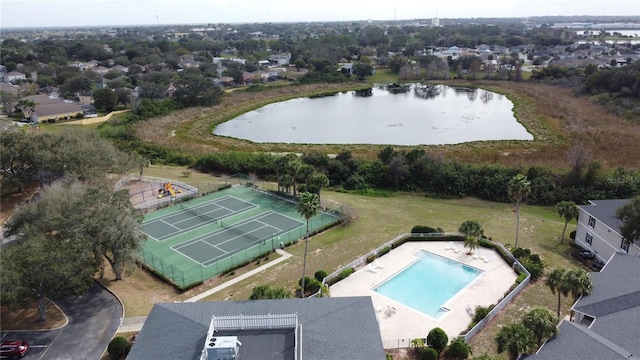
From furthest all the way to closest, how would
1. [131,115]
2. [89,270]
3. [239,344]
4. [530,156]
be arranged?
[131,115]
[530,156]
[89,270]
[239,344]

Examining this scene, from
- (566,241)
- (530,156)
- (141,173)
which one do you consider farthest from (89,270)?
(530,156)

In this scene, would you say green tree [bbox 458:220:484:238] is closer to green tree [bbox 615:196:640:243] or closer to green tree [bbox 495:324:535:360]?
green tree [bbox 615:196:640:243]

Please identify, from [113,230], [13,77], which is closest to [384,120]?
[113,230]

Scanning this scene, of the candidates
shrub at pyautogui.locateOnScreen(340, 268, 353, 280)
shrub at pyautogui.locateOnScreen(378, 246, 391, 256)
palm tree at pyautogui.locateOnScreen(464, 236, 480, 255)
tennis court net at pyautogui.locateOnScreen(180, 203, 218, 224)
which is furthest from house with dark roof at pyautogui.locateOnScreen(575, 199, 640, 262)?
tennis court net at pyautogui.locateOnScreen(180, 203, 218, 224)

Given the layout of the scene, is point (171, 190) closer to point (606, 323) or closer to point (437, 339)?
point (437, 339)

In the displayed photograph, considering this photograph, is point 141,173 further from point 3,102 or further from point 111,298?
point 3,102

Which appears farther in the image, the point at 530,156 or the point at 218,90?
the point at 218,90
